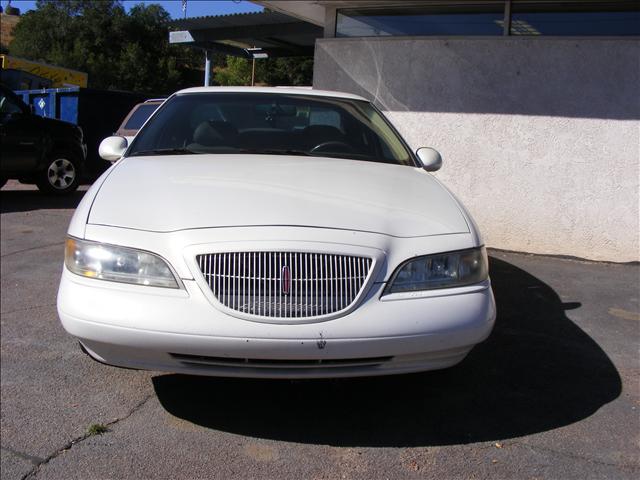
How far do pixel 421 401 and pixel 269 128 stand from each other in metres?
2.14

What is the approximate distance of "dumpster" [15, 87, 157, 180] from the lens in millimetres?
13875

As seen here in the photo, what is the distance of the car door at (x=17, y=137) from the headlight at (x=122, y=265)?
26.3 feet

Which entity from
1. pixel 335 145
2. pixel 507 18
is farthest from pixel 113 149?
pixel 507 18

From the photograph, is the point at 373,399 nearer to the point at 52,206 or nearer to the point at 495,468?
the point at 495,468

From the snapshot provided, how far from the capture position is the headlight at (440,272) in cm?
300

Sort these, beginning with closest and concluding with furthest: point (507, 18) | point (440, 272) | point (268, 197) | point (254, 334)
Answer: point (254, 334) < point (440, 272) < point (268, 197) < point (507, 18)

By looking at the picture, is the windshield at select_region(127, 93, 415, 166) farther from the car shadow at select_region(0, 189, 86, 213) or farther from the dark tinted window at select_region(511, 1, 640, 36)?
the car shadow at select_region(0, 189, 86, 213)

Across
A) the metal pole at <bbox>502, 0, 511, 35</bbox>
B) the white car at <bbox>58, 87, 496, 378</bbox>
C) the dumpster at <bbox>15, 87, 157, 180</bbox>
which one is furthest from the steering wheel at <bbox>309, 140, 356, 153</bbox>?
the dumpster at <bbox>15, 87, 157, 180</bbox>

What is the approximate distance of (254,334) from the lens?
2.81 meters

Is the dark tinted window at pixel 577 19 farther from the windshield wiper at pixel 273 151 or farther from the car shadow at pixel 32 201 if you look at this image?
the car shadow at pixel 32 201

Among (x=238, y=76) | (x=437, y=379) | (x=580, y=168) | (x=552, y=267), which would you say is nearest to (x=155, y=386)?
(x=437, y=379)

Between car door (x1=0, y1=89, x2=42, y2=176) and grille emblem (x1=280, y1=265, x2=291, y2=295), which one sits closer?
grille emblem (x1=280, y1=265, x2=291, y2=295)

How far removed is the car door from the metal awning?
399cm

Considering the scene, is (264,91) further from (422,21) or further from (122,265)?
(422,21)
